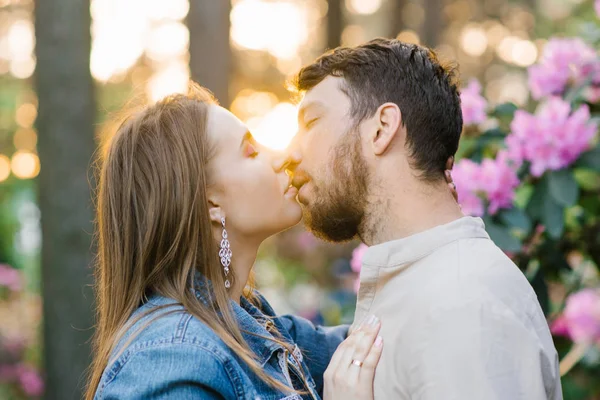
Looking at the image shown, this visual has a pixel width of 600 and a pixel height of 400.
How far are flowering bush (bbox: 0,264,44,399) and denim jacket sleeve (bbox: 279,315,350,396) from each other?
3.36 metres

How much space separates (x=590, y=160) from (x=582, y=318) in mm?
1368

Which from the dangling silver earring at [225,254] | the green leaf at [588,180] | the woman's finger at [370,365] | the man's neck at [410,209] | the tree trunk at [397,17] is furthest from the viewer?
the tree trunk at [397,17]

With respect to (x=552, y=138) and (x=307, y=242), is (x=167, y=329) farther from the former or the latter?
(x=307, y=242)

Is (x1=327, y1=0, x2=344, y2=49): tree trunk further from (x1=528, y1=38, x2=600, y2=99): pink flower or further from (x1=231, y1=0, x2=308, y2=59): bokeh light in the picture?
(x1=528, y1=38, x2=600, y2=99): pink flower

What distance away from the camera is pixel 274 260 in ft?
40.0

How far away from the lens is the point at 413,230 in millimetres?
2189

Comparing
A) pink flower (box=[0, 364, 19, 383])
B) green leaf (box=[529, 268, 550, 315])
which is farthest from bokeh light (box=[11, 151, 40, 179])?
green leaf (box=[529, 268, 550, 315])

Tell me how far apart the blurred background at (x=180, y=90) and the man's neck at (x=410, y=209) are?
0.51m

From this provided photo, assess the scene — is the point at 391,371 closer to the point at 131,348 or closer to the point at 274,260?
the point at 131,348

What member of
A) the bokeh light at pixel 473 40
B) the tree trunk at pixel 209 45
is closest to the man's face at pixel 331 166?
the tree trunk at pixel 209 45

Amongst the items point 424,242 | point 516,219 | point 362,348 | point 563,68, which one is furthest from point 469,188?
point 362,348

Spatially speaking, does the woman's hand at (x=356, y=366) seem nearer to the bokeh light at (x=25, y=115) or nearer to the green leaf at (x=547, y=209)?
the green leaf at (x=547, y=209)

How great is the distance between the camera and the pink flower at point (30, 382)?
656cm

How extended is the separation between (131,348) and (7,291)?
8.99 metres
